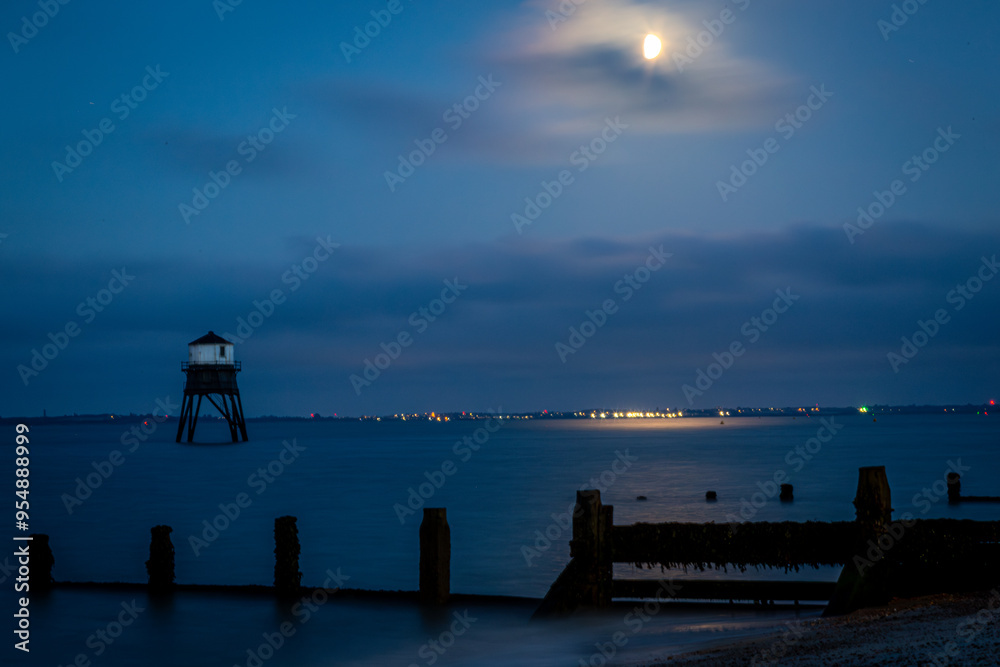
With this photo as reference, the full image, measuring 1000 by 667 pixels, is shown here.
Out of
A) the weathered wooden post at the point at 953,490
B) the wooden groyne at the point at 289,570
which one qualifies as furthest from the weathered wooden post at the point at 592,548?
the weathered wooden post at the point at 953,490

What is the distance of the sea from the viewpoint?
13578mm

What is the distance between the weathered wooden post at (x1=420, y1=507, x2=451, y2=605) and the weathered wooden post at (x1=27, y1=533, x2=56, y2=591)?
746cm

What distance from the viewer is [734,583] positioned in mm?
13523

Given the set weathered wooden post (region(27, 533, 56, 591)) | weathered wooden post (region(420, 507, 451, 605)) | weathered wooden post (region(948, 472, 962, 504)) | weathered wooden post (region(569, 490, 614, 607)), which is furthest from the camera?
weathered wooden post (region(948, 472, 962, 504))

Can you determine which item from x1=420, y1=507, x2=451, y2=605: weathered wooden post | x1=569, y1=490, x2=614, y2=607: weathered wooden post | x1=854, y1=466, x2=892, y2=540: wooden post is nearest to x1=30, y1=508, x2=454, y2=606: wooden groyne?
x1=420, y1=507, x2=451, y2=605: weathered wooden post

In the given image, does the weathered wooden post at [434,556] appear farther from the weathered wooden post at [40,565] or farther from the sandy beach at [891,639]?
the weathered wooden post at [40,565]

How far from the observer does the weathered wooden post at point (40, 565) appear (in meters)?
17.1

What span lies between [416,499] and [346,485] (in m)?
10.8

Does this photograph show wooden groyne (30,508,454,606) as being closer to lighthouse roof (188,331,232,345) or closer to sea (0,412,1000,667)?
sea (0,412,1000,667)

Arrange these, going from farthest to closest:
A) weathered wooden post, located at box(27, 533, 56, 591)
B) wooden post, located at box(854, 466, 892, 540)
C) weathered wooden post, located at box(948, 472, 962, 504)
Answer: weathered wooden post, located at box(948, 472, 962, 504) < weathered wooden post, located at box(27, 533, 56, 591) < wooden post, located at box(854, 466, 892, 540)

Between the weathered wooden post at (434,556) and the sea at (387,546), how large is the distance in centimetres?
31

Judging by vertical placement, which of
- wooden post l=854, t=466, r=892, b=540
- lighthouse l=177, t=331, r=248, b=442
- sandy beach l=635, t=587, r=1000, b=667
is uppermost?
lighthouse l=177, t=331, r=248, b=442

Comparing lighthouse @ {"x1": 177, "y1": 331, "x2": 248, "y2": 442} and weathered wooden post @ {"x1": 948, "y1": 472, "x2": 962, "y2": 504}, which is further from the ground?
lighthouse @ {"x1": 177, "y1": 331, "x2": 248, "y2": 442}

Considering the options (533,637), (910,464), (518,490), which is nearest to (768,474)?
(910,464)
